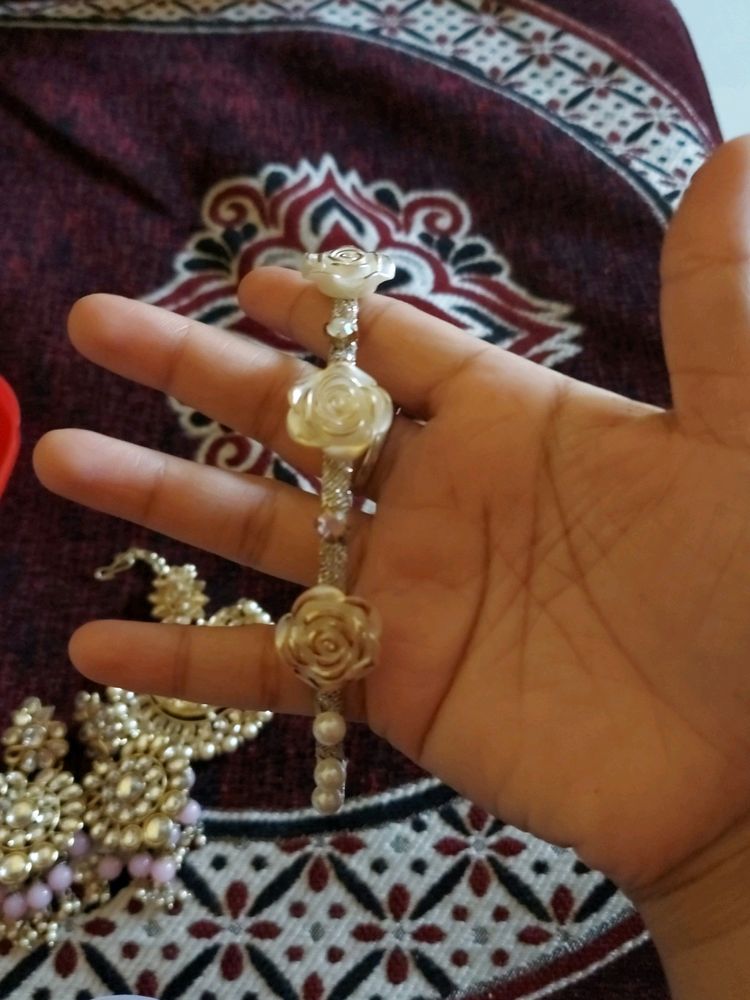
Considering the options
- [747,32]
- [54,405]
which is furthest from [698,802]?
[747,32]

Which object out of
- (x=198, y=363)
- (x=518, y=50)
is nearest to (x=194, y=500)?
(x=198, y=363)

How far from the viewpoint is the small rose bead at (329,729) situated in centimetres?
61

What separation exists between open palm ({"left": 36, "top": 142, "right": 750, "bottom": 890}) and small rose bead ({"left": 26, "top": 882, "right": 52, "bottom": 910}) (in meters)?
0.18

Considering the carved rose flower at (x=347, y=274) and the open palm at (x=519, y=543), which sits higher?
the carved rose flower at (x=347, y=274)

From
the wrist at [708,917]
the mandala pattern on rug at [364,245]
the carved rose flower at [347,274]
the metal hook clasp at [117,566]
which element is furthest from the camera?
the mandala pattern on rug at [364,245]

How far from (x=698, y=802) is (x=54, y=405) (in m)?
0.63

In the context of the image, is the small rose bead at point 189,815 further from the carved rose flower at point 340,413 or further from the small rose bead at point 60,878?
the carved rose flower at point 340,413

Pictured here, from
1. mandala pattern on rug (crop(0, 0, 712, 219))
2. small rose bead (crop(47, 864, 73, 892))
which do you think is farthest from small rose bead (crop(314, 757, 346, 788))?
mandala pattern on rug (crop(0, 0, 712, 219))

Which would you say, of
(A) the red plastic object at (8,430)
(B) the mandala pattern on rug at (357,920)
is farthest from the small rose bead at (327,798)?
(A) the red plastic object at (8,430)

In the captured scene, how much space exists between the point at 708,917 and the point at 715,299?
1.20 ft

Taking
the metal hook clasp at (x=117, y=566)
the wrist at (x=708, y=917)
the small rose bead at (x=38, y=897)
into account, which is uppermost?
the metal hook clasp at (x=117, y=566)

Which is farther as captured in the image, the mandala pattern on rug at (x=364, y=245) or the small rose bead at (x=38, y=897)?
the mandala pattern on rug at (x=364, y=245)

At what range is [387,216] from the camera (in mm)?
999

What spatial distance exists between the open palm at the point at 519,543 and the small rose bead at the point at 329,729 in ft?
0.11
